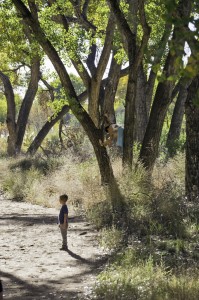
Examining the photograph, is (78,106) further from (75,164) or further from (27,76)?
(27,76)

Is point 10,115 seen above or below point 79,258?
above

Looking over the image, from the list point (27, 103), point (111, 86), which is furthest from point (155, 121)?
point (27, 103)

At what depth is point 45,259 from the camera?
9.38 m

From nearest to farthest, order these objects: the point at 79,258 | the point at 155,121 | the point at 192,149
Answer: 1. the point at 79,258
2. the point at 192,149
3. the point at 155,121

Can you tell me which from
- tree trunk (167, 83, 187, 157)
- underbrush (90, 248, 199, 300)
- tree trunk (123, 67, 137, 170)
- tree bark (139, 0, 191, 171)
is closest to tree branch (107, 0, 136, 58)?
tree trunk (123, 67, 137, 170)

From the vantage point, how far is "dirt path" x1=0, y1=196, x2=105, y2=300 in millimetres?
7621

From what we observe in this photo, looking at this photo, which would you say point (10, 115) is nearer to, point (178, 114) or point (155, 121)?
point (178, 114)

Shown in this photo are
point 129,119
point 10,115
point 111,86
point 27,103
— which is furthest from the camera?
point 10,115

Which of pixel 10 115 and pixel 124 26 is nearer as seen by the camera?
pixel 124 26

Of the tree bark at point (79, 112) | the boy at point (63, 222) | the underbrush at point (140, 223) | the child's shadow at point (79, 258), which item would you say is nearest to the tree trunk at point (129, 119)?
the underbrush at point (140, 223)

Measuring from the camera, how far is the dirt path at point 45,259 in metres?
7.62

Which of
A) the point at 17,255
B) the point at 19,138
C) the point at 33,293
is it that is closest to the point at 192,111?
the point at 17,255

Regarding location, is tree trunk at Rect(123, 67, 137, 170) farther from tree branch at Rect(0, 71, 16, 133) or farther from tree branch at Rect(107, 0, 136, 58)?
tree branch at Rect(0, 71, 16, 133)

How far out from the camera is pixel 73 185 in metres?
15.4
